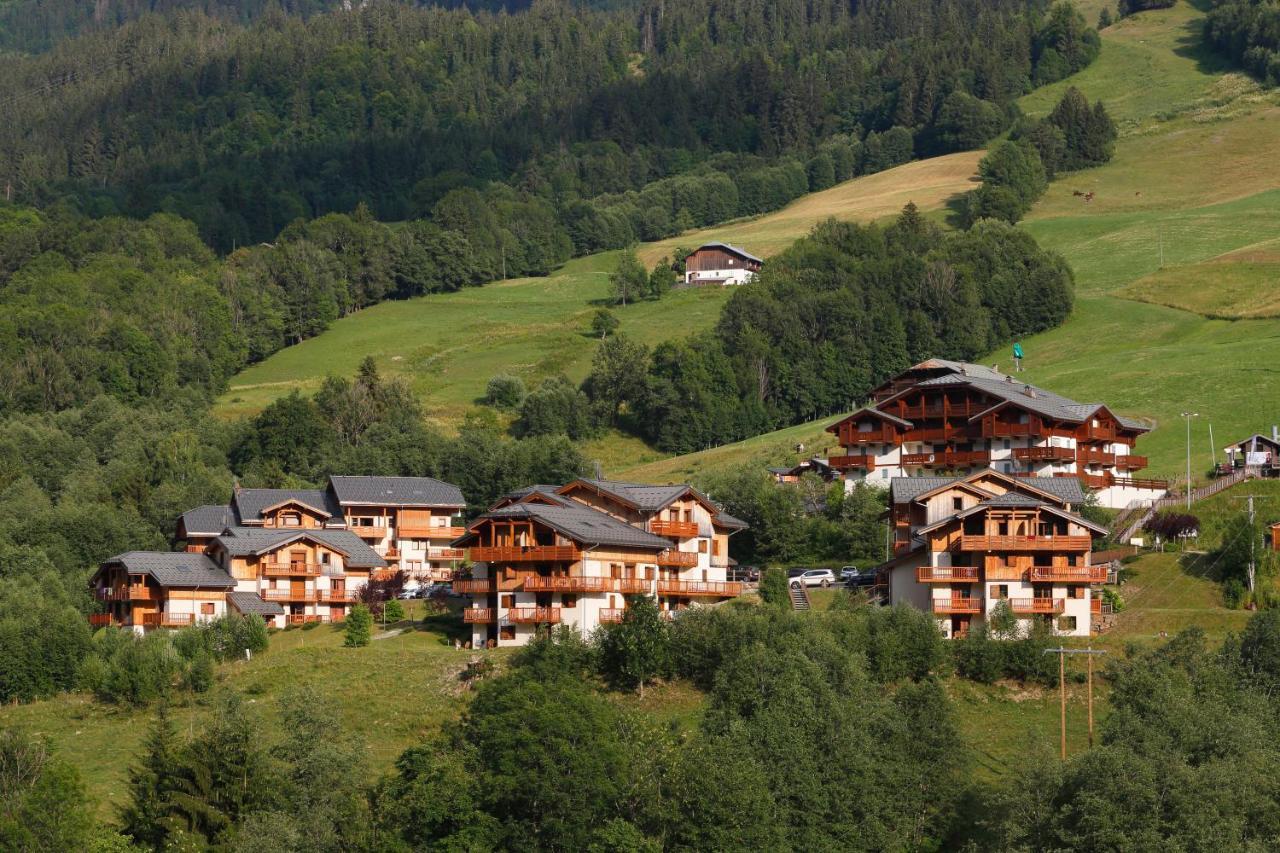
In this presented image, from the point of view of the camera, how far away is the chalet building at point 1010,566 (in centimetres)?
9325

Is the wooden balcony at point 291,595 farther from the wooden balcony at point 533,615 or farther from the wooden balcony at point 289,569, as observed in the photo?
the wooden balcony at point 533,615

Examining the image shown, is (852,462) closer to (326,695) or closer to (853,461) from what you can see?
(853,461)

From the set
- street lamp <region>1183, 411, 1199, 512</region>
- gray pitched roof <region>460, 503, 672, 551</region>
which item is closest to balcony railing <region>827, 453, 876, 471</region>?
street lamp <region>1183, 411, 1199, 512</region>

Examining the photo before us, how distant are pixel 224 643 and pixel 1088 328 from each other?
322ft

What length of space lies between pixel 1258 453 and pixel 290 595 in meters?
57.4

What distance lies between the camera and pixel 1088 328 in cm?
17362

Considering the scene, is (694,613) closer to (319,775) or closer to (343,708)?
(343,708)

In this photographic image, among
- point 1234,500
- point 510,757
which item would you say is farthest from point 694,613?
point 1234,500

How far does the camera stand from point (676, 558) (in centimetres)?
10306

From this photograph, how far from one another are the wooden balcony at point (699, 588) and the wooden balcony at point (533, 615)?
7.29m

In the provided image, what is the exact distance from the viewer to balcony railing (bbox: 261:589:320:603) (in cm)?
11338

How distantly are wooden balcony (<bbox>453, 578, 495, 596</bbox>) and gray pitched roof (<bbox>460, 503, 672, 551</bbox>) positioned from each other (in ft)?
7.13

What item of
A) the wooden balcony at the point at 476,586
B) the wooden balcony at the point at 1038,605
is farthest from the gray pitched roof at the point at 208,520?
the wooden balcony at the point at 1038,605

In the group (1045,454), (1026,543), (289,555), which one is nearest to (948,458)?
(1045,454)
